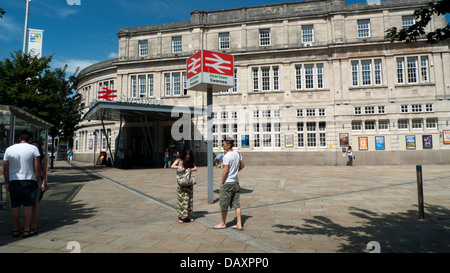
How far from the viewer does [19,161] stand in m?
4.52

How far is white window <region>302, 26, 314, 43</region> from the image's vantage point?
2372cm

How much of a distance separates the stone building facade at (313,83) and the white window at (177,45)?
0.11 metres

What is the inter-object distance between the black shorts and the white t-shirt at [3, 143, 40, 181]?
92mm

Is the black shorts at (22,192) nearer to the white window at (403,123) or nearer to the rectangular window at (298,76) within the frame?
the rectangular window at (298,76)

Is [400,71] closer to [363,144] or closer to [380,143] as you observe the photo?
[380,143]

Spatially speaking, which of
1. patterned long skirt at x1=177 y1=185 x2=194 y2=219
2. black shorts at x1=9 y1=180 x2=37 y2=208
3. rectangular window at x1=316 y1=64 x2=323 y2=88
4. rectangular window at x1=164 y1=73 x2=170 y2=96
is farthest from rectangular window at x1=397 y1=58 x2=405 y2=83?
black shorts at x1=9 y1=180 x2=37 y2=208

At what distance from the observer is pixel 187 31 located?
25984mm

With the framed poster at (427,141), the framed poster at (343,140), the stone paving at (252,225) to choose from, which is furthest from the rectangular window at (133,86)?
the framed poster at (427,141)

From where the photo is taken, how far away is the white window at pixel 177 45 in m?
26.5

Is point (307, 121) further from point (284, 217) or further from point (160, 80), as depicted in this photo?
point (284, 217)

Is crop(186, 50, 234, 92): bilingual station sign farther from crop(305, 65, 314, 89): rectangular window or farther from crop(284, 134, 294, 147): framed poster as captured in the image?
crop(305, 65, 314, 89): rectangular window

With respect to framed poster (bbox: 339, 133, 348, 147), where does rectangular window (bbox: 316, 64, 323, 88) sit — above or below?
above

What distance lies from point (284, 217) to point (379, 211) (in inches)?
101
